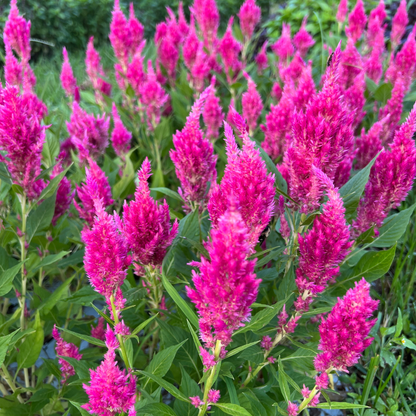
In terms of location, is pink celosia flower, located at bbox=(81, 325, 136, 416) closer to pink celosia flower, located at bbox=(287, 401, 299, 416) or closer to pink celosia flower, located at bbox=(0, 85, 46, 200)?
pink celosia flower, located at bbox=(287, 401, 299, 416)

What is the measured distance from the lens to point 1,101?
1.45 m

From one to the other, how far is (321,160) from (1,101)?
49.4 inches

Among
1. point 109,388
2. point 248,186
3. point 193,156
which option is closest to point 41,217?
point 193,156

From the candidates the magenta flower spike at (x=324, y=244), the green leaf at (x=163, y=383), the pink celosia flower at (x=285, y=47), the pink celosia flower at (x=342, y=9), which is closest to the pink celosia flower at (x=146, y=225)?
the green leaf at (x=163, y=383)

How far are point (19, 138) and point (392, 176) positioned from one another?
4.71 feet

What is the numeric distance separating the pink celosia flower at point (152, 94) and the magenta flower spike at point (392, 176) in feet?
5.69

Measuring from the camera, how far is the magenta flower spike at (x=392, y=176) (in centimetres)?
137

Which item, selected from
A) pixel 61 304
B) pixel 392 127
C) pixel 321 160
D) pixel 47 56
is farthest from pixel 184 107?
pixel 47 56

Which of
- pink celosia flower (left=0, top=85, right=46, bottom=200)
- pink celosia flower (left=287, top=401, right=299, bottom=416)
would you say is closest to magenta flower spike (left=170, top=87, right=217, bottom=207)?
pink celosia flower (left=0, top=85, right=46, bottom=200)

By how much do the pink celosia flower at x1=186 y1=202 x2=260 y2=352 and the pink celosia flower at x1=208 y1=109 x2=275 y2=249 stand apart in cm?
18

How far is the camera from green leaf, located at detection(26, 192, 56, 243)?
1.68 m

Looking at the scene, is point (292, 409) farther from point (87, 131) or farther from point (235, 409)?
point (87, 131)

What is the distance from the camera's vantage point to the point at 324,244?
111 centimetres

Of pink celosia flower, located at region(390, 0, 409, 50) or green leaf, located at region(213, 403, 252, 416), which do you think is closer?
green leaf, located at region(213, 403, 252, 416)
